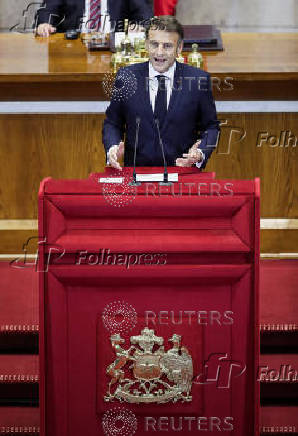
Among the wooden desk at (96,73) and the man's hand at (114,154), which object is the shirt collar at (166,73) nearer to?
the man's hand at (114,154)

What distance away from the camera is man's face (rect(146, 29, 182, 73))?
6.78 ft

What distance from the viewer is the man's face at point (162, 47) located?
2.07 meters

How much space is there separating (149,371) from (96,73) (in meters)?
1.43

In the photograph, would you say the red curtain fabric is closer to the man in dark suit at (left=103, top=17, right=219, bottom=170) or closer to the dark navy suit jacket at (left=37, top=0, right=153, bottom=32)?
the dark navy suit jacket at (left=37, top=0, right=153, bottom=32)

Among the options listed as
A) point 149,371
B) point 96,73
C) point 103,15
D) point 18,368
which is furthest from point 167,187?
point 103,15

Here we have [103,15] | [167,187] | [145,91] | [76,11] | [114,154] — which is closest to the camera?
[167,187]

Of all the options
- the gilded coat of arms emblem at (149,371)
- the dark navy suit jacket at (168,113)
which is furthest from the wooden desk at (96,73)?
the gilded coat of arms emblem at (149,371)

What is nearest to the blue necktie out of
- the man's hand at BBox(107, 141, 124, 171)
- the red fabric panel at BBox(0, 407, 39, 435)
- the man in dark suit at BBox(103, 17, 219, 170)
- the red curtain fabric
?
the man in dark suit at BBox(103, 17, 219, 170)

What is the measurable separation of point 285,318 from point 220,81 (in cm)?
97

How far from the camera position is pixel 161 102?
2.21 meters

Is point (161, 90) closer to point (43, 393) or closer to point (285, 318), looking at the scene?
point (285, 318)

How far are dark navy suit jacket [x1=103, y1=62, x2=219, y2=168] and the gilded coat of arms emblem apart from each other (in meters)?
0.69

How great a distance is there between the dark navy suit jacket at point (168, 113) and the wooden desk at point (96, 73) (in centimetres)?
61

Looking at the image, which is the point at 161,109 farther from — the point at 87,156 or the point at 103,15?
the point at 103,15
